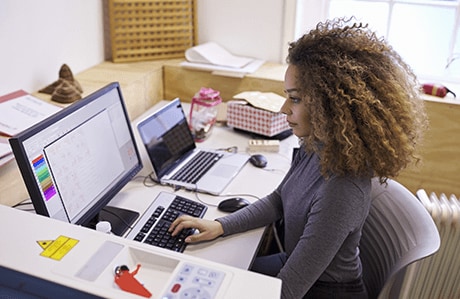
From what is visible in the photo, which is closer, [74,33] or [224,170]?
[224,170]

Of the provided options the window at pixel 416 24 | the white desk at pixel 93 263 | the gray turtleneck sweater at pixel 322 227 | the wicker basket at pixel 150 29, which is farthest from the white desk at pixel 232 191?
the window at pixel 416 24

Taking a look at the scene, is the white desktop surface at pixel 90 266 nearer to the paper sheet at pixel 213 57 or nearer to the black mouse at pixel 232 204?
the black mouse at pixel 232 204

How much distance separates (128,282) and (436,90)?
181 cm

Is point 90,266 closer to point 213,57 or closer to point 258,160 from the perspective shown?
point 258,160

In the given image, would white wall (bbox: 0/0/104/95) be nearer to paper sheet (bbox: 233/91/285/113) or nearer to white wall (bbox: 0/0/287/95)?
white wall (bbox: 0/0/287/95)

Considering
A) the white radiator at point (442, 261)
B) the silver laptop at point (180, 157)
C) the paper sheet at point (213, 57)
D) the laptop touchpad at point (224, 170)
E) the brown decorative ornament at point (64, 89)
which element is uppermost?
the brown decorative ornament at point (64, 89)

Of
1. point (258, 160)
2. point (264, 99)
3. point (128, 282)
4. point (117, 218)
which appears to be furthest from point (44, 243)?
point (264, 99)

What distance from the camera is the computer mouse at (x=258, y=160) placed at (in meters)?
1.81

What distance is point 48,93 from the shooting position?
1.97 m

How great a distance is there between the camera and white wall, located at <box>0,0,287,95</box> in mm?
1853

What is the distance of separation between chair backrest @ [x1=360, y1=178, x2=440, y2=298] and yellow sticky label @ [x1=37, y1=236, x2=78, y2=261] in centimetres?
81

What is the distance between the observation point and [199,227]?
1371mm

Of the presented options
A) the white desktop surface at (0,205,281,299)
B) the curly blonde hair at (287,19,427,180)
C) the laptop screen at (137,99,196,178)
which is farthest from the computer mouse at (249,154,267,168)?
the white desktop surface at (0,205,281,299)

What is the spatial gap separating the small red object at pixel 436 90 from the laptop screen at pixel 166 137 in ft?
3.51
